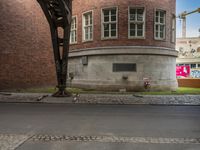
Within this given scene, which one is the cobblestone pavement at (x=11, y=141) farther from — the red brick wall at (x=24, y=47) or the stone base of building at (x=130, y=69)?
the red brick wall at (x=24, y=47)

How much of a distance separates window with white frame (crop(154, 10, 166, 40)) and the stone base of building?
108cm

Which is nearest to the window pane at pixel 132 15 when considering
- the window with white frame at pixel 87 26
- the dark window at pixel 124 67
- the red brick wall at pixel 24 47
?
the window with white frame at pixel 87 26

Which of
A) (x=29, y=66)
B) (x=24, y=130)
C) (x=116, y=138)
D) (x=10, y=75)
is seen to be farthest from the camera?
(x=29, y=66)

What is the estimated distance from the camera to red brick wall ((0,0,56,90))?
16.1m

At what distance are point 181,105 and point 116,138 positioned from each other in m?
6.53

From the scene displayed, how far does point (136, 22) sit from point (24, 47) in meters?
8.59

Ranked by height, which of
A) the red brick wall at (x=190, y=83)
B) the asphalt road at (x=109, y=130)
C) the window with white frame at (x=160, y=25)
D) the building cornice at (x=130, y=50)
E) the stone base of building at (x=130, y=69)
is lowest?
the asphalt road at (x=109, y=130)

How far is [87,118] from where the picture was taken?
24.5 feet

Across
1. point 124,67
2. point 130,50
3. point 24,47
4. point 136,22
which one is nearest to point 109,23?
point 136,22

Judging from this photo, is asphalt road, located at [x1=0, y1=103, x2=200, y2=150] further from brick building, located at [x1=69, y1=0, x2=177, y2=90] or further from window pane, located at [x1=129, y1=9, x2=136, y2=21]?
window pane, located at [x1=129, y1=9, x2=136, y2=21]

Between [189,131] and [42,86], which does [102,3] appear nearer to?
[42,86]

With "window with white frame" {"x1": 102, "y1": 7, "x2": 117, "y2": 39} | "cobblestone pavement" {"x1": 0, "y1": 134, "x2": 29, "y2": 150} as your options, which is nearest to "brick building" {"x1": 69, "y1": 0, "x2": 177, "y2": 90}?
"window with white frame" {"x1": 102, "y1": 7, "x2": 117, "y2": 39}

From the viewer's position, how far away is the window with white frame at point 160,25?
16.8 m

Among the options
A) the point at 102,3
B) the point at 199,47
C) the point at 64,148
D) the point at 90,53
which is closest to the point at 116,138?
the point at 64,148
